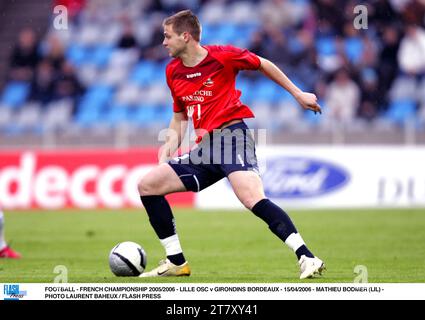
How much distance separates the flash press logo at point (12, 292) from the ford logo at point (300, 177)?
10.9 m

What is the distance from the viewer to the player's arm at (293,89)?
345 inches

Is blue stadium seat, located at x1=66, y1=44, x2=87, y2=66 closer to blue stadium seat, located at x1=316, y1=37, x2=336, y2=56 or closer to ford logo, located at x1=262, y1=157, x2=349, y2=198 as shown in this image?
blue stadium seat, located at x1=316, y1=37, x2=336, y2=56

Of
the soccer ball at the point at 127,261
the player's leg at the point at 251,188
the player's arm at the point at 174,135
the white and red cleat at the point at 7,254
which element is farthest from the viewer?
the white and red cleat at the point at 7,254

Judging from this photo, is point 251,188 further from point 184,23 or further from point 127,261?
point 184,23

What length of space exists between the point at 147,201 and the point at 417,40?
12327 millimetres

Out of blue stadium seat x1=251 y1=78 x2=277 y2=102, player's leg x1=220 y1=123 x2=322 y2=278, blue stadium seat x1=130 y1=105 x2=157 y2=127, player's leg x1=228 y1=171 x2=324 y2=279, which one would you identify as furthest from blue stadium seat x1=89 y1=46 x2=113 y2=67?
player's leg x1=228 y1=171 x2=324 y2=279

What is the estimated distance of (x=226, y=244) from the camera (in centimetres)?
1320

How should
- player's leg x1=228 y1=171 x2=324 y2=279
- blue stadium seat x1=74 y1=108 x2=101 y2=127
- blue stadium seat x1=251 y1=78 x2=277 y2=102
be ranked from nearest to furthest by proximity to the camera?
1. player's leg x1=228 y1=171 x2=324 y2=279
2. blue stadium seat x1=251 y1=78 x2=277 y2=102
3. blue stadium seat x1=74 y1=108 x2=101 y2=127

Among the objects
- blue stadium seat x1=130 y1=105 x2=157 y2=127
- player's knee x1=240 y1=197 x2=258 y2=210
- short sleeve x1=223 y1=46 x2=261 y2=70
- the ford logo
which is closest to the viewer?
player's knee x1=240 y1=197 x2=258 y2=210

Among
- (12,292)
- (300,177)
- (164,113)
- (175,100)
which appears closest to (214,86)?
(175,100)

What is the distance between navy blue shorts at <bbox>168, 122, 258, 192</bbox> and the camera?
9075mm

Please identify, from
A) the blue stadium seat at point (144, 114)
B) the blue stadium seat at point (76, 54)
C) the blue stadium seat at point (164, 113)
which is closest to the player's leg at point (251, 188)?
the blue stadium seat at point (164, 113)

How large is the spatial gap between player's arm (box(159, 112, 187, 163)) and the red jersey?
1.01 ft

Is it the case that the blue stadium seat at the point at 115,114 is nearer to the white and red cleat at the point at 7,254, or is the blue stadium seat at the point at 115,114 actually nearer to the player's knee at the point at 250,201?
the white and red cleat at the point at 7,254
